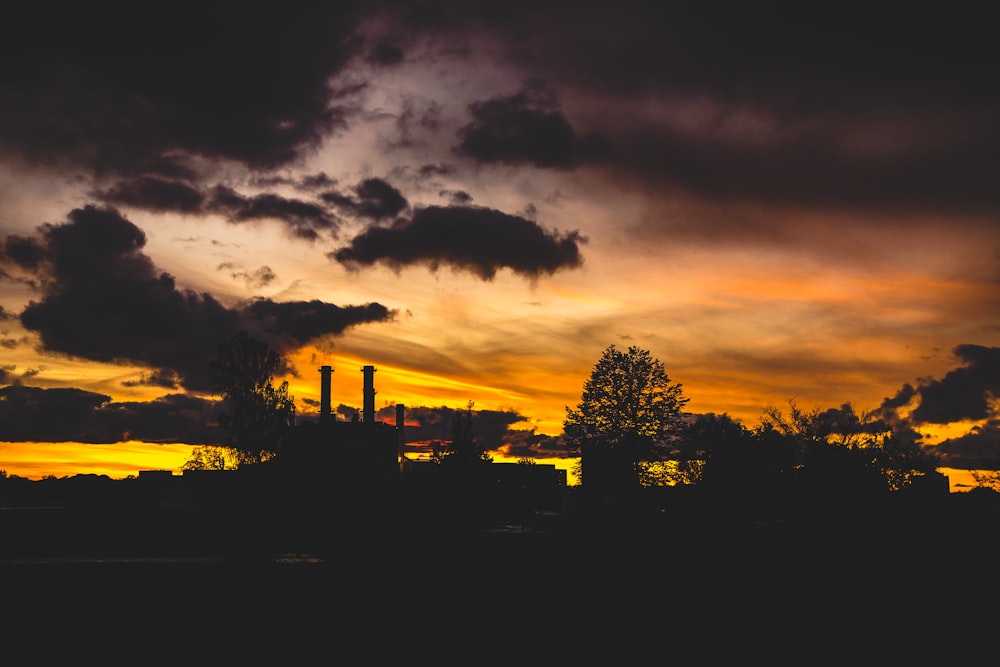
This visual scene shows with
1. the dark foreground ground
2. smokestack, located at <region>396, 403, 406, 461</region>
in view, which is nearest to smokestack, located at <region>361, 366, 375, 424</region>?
smokestack, located at <region>396, 403, 406, 461</region>

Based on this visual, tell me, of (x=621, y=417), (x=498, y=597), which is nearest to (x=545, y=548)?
(x=498, y=597)

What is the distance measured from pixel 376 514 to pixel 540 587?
97.2 ft

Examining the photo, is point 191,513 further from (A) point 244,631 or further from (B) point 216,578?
(A) point 244,631

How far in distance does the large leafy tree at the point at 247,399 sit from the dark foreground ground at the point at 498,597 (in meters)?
29.1

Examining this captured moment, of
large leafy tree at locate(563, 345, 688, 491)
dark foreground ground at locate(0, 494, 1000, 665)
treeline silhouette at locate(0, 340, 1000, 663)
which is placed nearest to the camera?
dark foreground ground at locate(0, 494, 1000, 665)

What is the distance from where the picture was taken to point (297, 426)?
71.4 m

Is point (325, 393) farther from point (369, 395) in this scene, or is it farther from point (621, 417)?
point (621, 417)

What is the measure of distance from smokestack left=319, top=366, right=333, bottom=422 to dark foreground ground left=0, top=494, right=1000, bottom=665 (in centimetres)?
3627

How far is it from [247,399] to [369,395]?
11.6 metres

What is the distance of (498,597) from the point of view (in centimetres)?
2131

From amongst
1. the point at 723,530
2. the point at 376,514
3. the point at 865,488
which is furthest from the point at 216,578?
the point at 865,488

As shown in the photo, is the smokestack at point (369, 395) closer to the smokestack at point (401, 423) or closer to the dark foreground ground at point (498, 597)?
the smokestack at point (401, 423)

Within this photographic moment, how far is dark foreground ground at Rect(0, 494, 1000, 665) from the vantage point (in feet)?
51.6

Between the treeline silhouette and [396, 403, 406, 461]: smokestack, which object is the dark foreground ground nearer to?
the treeline silhouette
